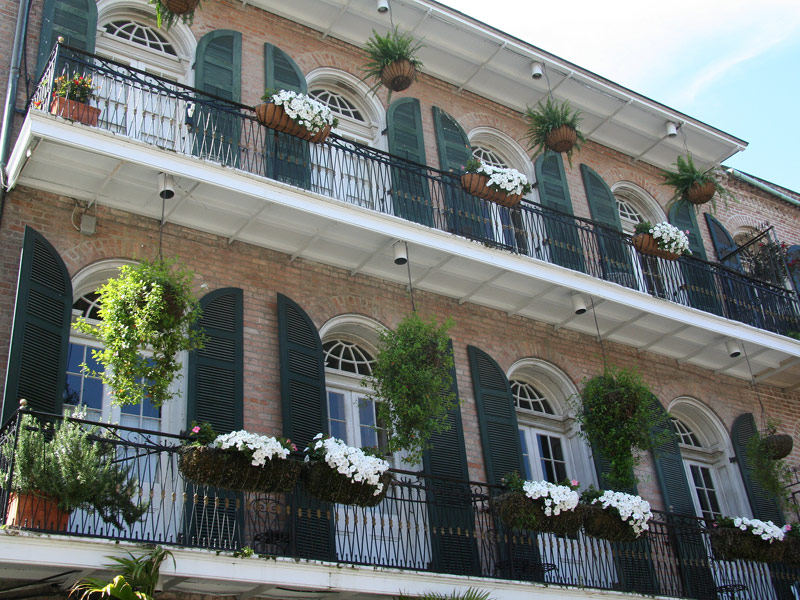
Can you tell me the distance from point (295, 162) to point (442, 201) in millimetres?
2462

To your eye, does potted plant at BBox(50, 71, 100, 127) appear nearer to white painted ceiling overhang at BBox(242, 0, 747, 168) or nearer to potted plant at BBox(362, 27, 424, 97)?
white painted ceiling overhang at BBox(242, 0, 747, 168)

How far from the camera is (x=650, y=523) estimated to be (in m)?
11.4

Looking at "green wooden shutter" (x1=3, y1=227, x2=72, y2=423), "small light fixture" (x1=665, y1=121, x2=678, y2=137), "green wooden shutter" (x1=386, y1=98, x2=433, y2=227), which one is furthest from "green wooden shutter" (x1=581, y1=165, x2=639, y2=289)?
"green wooden shutter" (x1=3, y1=227, x2=72, y2=423)

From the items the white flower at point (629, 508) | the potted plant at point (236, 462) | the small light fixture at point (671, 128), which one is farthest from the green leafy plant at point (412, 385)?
the small light fixture at point (671, 128)

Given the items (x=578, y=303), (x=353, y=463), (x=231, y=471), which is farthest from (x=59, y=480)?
(x=578, y=303)

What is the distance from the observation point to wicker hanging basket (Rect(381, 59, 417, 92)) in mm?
12806

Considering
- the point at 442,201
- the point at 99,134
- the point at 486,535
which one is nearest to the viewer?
the point at 99,134

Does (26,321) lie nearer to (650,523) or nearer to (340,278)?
(340,278)

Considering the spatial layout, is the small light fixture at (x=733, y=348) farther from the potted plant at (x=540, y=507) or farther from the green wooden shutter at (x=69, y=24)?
the green wooden shutter at (x=69, y=24)

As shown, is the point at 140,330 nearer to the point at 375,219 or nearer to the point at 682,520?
the point at 375,219

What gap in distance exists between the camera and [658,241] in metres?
13.6

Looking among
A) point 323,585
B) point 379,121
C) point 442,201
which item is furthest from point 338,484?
point 379,121

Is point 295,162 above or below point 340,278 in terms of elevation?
above

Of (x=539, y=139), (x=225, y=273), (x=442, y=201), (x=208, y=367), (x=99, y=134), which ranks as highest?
(x=539, y=139)
